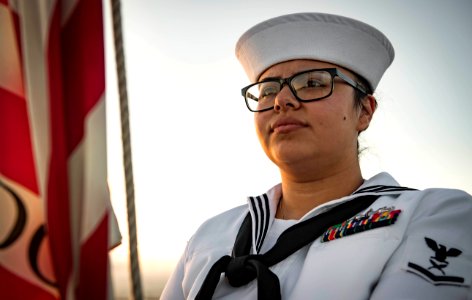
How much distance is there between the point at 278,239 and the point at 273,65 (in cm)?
81

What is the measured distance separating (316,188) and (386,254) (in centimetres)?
58

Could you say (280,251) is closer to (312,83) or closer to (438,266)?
(438,266)

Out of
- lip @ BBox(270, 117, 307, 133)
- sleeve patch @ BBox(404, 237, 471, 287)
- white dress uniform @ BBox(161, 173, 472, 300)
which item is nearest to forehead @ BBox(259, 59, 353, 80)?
lip @ BBox(270, 117, 307, 133)

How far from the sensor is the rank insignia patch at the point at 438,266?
1.32 meters

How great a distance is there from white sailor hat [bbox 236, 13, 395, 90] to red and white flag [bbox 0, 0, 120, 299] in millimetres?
1192

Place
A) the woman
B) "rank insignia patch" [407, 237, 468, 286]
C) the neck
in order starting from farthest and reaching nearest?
the neck → the woman → "rank insignia patch" [407, 237, 468, 286]

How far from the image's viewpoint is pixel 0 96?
96 cm

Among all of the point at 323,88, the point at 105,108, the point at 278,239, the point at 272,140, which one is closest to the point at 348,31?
the point at 323,88

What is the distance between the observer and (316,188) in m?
1.98

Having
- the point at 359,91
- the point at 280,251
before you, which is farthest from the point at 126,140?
the point at 359,91

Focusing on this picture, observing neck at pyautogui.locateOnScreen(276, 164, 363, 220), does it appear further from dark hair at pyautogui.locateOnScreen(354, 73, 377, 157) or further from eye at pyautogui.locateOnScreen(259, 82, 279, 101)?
eye at pyautogui.locateOnScreen(259, 82, 279, 101)

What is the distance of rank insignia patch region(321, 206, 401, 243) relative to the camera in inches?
60.5

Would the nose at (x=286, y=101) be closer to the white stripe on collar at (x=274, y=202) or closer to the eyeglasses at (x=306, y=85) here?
the eyeglasses at (x=306, y=85)

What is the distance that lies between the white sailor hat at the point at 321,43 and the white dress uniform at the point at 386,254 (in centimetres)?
59
